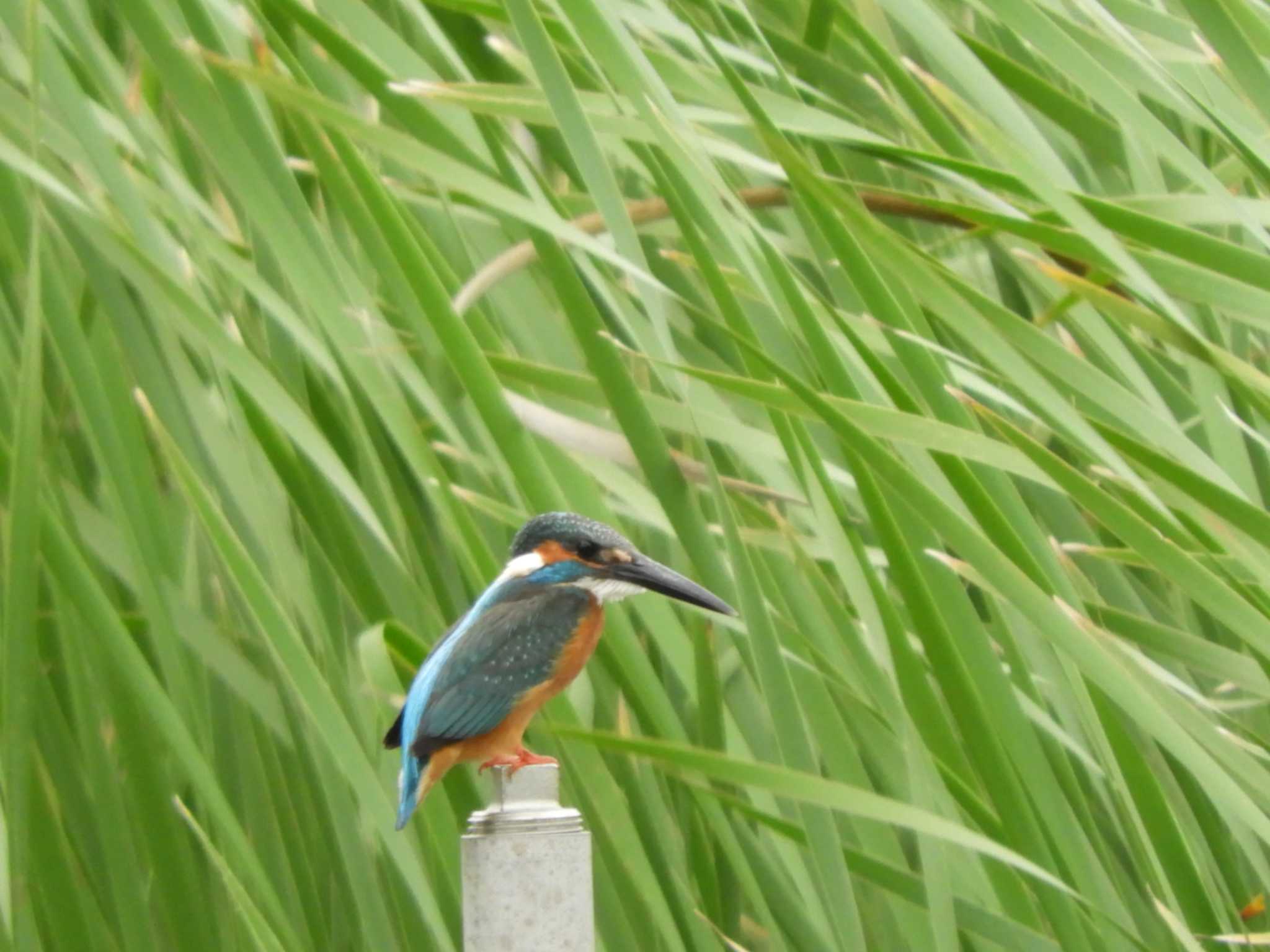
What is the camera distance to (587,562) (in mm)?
1021

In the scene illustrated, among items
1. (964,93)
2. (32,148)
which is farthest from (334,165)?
(964,93)

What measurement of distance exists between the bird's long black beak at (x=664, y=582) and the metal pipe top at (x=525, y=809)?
0.13m

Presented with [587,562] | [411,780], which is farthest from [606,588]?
[411,780]

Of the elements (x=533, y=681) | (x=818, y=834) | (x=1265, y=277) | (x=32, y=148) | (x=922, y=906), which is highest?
(x=32, y=148)

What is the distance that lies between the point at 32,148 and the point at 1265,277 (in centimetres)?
84

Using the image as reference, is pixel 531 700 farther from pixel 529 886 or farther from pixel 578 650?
pixel 529 886

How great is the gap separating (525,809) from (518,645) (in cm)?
11

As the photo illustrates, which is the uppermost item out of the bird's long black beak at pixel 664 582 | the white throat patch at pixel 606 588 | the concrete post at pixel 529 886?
the bird's long black beak at pixel 664 582

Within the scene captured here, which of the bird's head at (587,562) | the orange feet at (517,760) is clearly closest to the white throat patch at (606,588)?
the bird's head at (587,562)

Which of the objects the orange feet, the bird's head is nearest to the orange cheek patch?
the bird's head

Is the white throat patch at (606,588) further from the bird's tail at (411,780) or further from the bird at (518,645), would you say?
the bird's tail at (411,780)

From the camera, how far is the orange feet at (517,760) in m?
0.96

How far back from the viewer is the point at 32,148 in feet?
3.57

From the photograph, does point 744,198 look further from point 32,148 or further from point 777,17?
point 32,148
